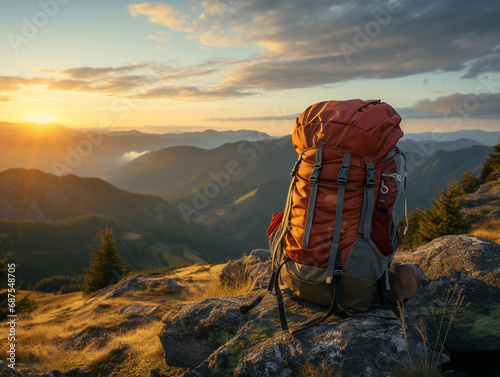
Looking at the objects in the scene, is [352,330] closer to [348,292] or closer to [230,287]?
[348,292]

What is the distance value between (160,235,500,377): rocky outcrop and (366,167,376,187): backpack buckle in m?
1.64

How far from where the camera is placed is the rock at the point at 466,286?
3.84 meters

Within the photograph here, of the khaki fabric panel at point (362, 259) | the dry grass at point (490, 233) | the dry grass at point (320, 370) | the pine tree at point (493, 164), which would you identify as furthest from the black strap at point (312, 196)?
the pine tree at point (493, 164)

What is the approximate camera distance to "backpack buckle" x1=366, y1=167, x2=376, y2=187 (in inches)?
144

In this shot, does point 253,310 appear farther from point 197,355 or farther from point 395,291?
point 395,291

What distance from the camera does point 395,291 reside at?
4012 mm

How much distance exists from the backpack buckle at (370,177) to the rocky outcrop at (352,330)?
1642mm

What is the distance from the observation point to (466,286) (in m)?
4.41

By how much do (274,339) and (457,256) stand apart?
11.3ft

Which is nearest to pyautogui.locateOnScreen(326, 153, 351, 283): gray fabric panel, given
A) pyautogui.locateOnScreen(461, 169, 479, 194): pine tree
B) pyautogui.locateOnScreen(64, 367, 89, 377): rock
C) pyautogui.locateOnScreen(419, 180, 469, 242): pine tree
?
pyautogui.locateOnScreen(64, 367, 89, 377): rock

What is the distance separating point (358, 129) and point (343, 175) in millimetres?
617

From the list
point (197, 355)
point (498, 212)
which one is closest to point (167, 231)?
point (498, 212)

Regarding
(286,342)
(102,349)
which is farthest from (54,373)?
(286,342)

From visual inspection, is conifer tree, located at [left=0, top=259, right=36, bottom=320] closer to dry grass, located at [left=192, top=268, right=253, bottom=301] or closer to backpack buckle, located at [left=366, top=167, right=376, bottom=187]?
dry grass, located at [left=192, top=268, right=253, bottom=301]
